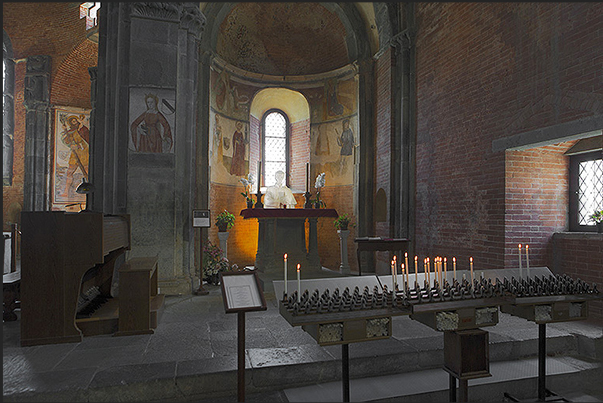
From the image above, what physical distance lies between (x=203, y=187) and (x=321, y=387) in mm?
6309

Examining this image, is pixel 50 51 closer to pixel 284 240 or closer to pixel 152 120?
pixel 152 120

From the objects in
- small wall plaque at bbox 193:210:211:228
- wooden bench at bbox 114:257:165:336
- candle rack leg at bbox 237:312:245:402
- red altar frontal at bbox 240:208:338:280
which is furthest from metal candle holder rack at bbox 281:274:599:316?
red altar frontal at bbox 240:208:338:280

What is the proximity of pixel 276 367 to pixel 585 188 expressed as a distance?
5518mm

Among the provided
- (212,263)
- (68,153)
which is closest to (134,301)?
(212,263)

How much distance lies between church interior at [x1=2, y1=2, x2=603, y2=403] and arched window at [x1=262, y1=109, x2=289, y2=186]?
67mm

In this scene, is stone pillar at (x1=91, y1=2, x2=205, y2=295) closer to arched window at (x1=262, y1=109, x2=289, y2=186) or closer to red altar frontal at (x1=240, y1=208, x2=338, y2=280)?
red altar frontal at (x1=240, y1=208, x2=338, y2=280)

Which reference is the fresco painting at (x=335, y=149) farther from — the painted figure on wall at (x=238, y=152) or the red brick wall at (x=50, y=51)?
the red brick wall at (x=50, y=51)

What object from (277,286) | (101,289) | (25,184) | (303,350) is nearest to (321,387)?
(303,350)

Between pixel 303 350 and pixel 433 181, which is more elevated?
pixel 433 181

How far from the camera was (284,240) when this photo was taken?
9359 millimetres

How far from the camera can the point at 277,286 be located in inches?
125

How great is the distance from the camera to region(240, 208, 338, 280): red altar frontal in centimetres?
900

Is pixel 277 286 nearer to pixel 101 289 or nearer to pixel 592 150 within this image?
pixel 101 289

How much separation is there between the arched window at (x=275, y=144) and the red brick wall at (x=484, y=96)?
5.44 meters
